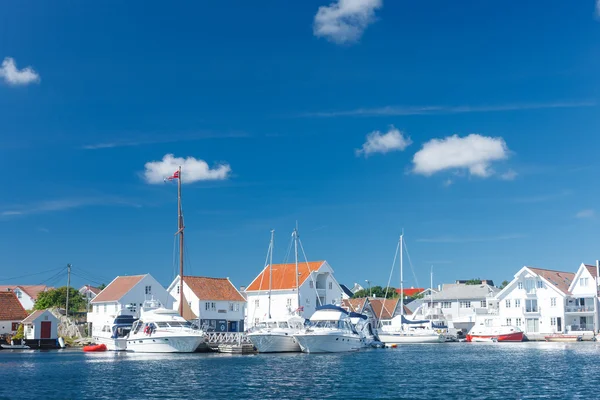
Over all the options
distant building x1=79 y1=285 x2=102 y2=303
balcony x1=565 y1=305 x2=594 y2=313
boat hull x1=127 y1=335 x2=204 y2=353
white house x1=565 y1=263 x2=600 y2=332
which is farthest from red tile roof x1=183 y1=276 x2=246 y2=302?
distant building x1=79 y1=285 x2=102 y2=303

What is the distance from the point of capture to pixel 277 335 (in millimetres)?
69312

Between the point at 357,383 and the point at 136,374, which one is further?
the point at 136,374

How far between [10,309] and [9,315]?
42.1 inches

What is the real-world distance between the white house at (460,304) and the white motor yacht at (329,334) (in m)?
49.8

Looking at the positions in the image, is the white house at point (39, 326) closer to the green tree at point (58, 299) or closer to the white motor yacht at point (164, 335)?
→ the white motor yacht at point (164, 335)

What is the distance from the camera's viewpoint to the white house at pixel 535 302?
4178 inches

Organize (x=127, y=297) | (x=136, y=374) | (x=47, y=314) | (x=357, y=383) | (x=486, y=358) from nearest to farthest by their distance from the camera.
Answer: (x=357, y=383) < (x=136, y=374) < (x=486, y=358) < (x=47, y=314) < (x=127, y=297)

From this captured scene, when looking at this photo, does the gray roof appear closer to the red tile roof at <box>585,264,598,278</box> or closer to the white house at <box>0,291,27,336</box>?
the red tile roof at <box>585,264,598,278</box>

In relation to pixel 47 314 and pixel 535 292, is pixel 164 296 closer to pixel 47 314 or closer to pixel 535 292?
pixel 47 314

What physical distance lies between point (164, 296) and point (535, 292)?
188ft

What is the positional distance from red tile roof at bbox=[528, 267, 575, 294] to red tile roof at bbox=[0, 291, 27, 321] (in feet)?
250

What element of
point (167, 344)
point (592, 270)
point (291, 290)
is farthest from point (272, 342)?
point (592, 270)

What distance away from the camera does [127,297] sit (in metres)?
94.9

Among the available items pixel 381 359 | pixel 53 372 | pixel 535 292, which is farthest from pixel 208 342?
pixel 535 292
